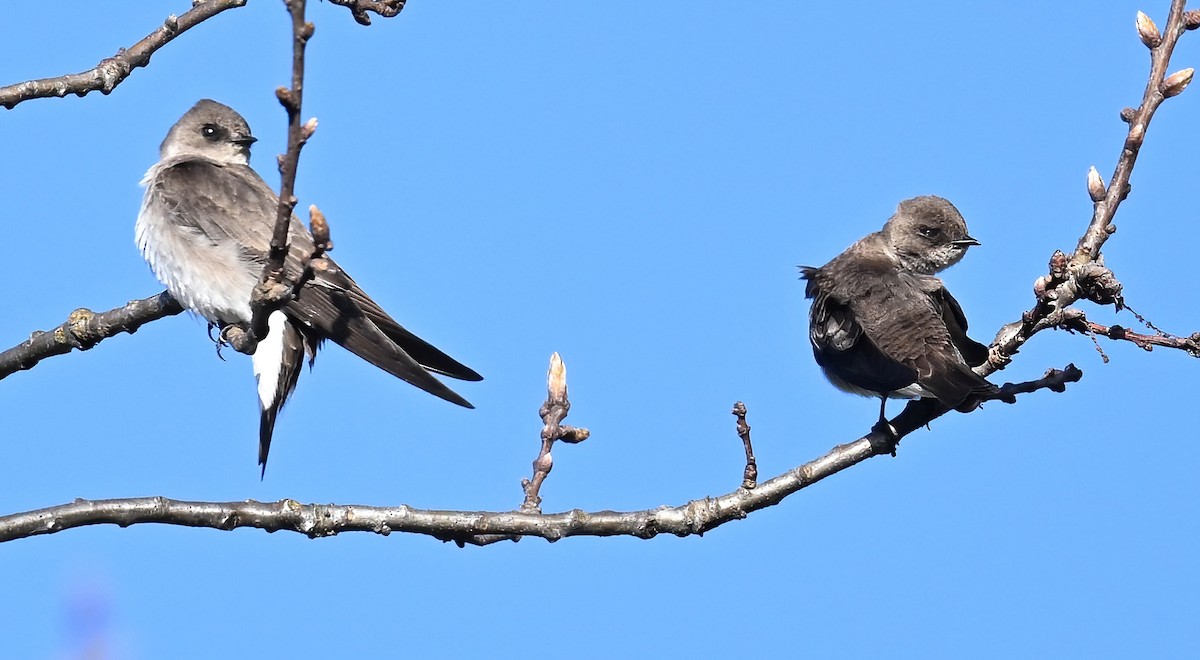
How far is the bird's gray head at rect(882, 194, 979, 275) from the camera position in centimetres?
808

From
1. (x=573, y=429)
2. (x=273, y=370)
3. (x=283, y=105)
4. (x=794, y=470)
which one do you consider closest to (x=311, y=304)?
(x=273, y=370)

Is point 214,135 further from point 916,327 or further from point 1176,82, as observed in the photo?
point 1176,82

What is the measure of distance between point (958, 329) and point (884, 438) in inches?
74.4

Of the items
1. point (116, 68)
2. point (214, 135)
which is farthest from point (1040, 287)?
point (214, 135)

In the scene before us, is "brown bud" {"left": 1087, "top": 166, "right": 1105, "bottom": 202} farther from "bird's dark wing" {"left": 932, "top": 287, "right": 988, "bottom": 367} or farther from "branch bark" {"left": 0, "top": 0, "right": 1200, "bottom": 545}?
"bird's dark wing" {"left": 932, "top": 287, "right": 988, "bottom": 367}

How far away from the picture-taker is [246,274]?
21.8 ft

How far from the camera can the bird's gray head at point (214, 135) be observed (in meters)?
8.23

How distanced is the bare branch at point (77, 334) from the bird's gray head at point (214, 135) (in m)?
2.58

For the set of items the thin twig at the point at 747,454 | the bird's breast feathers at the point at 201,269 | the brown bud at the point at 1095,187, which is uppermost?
the bird's breast feathers at the point at 201,269

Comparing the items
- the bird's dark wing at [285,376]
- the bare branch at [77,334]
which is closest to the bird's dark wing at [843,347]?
the bird's dark wing at [285,376]

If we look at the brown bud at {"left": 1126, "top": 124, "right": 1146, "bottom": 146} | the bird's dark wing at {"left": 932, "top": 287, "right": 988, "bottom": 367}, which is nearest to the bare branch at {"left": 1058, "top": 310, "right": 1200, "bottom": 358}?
the brown bud at {"left": 1126, "top": 124, "right": 1146, "bottom": 146}

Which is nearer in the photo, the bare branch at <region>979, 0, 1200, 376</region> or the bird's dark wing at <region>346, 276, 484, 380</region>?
the bare branch at <region>979, 0, 1200, 376</region>

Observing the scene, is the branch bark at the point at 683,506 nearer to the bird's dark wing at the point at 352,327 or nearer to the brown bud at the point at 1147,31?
the brown bud at the point at 1147,31

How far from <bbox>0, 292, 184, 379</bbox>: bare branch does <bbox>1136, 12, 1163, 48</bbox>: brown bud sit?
409 centimetres
